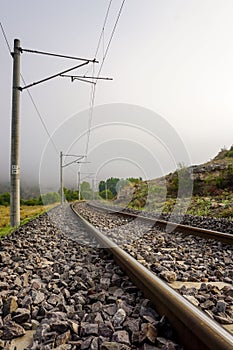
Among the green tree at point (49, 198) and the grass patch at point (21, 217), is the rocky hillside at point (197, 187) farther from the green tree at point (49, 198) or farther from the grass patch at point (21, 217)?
the green tree at point (49, 198)

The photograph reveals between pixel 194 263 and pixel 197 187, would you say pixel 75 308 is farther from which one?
pixel 197 187

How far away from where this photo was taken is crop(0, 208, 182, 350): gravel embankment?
6.23 ft

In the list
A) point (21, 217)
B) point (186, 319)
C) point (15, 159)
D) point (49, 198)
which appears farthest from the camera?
point (49, 198)

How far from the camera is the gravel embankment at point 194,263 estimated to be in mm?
2541

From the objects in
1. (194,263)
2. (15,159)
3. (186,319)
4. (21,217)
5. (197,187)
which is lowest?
(21,217)

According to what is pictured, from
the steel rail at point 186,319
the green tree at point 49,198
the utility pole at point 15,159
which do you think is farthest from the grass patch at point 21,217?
the steel rail at point 186,319

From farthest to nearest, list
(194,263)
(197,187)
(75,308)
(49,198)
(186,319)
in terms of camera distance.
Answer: (49,198)
(197,187)
(194,263)
(75,308)
(186,319)

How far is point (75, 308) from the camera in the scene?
248cm

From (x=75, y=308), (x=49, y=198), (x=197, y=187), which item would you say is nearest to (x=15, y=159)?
(x=75, y=308)

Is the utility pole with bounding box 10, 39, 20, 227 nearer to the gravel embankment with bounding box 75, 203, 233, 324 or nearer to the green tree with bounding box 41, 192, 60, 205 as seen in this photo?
the gravel embankment with bounding box 75, 203, 233, 324

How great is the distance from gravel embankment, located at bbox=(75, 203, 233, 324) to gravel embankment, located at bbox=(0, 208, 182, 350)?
46 centimetres

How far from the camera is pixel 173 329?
6.39ft

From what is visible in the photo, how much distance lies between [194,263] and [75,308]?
81.0 inches

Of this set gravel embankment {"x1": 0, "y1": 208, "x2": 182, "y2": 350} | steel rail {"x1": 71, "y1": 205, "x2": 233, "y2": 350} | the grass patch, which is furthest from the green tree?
steel rail {"x1": 71, "y1": 205, "x2": 233, "y2": 350}
